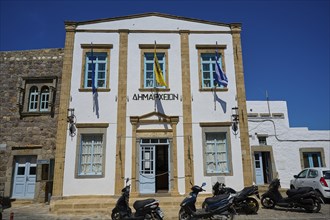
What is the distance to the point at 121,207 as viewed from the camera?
8.04 m

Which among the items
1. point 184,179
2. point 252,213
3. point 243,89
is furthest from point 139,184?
point 243,89

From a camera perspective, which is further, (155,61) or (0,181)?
(0,181)

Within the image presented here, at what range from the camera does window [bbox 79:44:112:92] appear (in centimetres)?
1218

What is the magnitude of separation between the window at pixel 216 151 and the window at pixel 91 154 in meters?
4.48

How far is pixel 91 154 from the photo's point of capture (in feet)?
37.8

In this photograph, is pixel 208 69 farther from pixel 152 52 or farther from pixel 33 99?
pixel 33 99

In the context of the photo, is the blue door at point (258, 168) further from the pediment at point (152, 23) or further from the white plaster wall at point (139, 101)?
the pediment at point (152, 23)

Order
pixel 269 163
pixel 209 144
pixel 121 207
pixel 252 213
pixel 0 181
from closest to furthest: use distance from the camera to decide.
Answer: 1. pixel 121 207
2. pixel 252 213
3. pixel 209 144
4. pixel 0 181
5. pixel 269 163

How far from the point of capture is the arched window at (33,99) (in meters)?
13.6

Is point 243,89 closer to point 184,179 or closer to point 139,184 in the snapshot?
point 184,179

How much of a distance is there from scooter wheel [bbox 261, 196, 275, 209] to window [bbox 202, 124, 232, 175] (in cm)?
175

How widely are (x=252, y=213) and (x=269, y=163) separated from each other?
8.73 m

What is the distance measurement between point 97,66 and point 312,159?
46.8 ft

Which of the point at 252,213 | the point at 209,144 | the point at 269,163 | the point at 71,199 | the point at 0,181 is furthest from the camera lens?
the point at 269,163
